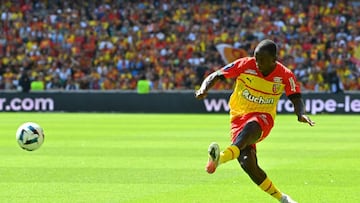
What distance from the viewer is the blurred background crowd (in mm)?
39469

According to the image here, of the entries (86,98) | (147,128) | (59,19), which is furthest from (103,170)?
(59,19)

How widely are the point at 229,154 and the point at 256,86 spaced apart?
1.07 meters

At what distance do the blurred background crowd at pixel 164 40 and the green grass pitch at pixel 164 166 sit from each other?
11545 mm

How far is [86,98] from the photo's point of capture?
38875 mm

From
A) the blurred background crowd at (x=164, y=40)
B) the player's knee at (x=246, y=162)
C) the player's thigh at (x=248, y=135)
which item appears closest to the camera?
the player's thigh at (x=248, y=135)

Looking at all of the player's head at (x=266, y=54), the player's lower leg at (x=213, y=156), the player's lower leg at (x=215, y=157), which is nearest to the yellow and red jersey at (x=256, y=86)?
the player's head at (x=266, y=54)

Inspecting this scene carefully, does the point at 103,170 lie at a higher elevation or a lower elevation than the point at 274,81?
lower

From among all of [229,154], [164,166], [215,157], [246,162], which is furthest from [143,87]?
[215,157]

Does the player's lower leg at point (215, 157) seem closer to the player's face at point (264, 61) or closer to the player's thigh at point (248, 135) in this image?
the player's thigh at point (248, 135)

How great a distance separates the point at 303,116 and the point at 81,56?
3301 cm

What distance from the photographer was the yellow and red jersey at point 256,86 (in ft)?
32.8

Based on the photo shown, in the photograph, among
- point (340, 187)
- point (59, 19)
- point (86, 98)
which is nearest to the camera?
point (340, 187)

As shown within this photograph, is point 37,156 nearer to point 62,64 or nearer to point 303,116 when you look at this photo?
point 303,116

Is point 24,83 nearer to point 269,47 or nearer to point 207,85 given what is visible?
point 207,85
